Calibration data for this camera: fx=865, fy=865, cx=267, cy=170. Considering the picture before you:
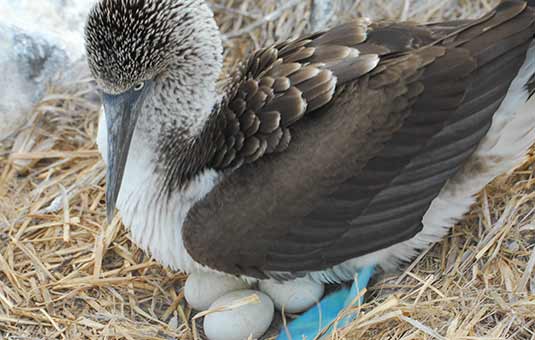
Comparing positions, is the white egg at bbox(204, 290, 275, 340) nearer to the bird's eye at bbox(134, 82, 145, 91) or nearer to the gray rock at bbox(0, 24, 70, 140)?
the bird's eye at bbox(134, 82, 145, 91)

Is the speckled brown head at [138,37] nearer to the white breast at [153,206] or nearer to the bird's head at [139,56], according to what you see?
the bird's head at [139,56]

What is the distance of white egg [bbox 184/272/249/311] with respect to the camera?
177 inches

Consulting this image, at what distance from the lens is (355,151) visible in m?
4.02

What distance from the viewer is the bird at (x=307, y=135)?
159 inches

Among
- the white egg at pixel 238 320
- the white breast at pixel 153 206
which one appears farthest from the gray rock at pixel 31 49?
the white egg at pixel 238 320

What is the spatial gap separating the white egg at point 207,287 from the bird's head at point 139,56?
600 millimetres

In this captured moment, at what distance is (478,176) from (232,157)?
49.1 inches

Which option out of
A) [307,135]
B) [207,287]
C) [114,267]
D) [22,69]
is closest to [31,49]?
[22,69]

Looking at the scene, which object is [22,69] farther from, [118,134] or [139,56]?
[139,56]

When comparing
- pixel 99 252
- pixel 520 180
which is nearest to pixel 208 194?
pixel 99 252

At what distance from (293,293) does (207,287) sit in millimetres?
447

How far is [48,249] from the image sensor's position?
498cm

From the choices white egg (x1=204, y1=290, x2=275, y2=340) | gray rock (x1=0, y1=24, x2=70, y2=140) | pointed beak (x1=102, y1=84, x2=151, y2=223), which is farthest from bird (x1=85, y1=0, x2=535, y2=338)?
gray rock (x1=0, y1=24, x2=70, y2=140)

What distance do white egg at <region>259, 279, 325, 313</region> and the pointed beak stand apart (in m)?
0.90
